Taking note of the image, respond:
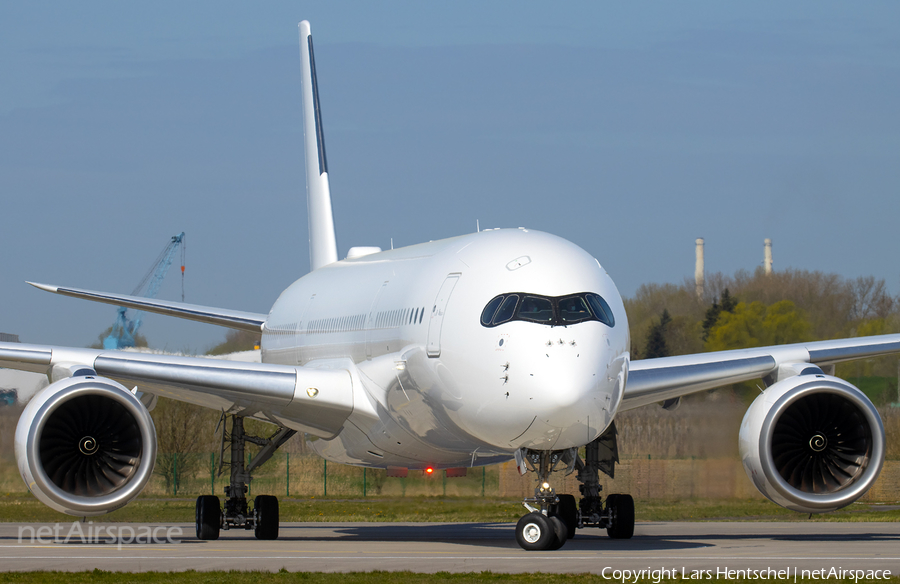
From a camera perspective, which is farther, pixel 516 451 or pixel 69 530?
pixel 69 530

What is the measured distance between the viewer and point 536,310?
14312mm

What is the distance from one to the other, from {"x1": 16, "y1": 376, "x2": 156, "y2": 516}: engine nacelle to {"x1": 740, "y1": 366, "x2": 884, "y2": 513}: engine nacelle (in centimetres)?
774

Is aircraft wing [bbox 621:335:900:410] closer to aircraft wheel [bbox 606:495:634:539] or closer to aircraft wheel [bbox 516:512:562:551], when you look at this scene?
aircraft wheel [bbox 606:495:634:539]

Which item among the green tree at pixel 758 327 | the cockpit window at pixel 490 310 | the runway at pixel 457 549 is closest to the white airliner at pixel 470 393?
the cockpit window at pixel 490 310

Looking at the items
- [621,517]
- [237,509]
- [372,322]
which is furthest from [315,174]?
[621,517]

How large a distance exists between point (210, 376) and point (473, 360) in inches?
185

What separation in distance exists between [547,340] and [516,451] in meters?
1.83

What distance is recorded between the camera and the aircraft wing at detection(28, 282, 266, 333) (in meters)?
23.1

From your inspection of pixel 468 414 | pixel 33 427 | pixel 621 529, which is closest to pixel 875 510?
pixel 621 529

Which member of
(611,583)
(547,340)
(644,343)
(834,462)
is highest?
(644,343)

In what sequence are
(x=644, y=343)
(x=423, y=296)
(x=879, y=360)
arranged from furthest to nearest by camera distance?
(x=644, y=343) < (x=879, y=360) < (x=423, y=296)

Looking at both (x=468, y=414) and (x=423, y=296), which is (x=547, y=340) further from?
(x=423, y=296)

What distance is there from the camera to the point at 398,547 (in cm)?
1722

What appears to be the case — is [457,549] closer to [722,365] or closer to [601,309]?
[601,309]
